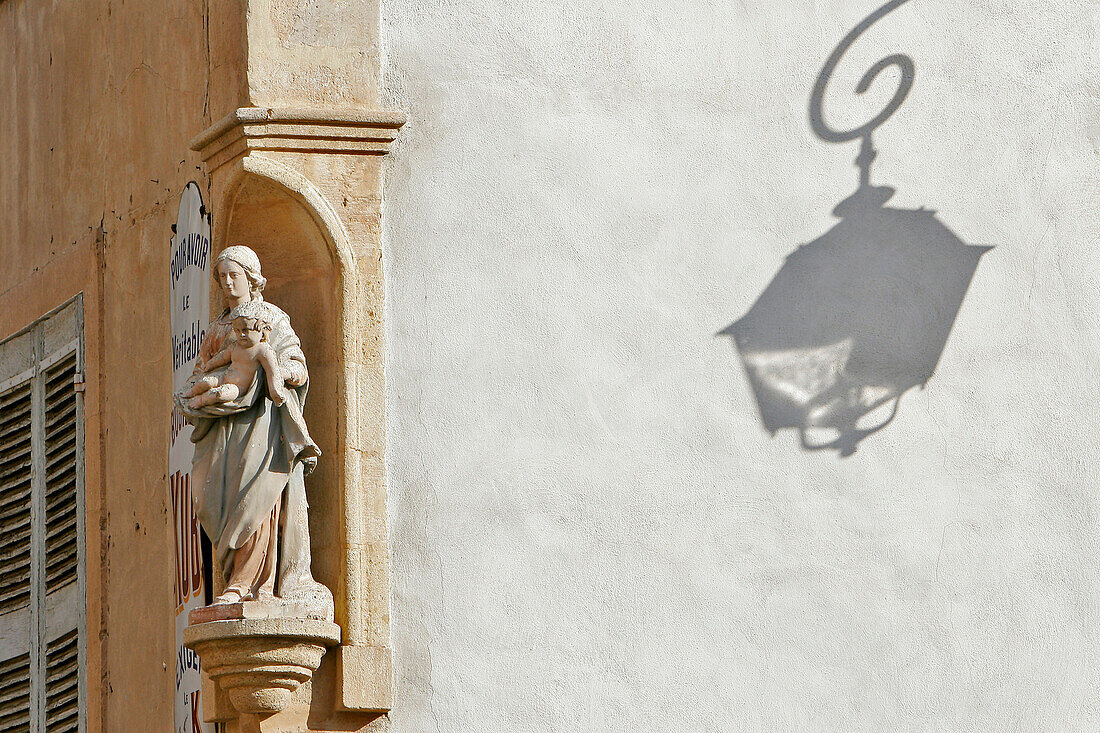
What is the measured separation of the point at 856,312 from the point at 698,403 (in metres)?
0.72

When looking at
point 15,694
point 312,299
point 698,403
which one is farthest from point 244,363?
point 15,694

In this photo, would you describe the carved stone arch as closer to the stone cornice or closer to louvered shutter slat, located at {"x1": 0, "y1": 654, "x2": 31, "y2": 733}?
the stone cornice

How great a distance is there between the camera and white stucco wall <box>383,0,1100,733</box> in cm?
732

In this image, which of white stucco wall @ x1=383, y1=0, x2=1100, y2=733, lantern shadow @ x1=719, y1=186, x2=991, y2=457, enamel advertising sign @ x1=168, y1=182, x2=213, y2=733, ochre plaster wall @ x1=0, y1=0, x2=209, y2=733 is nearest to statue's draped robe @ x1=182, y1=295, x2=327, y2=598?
white stucco wall @ x1=383, y1=0, x2=1100, y2=733

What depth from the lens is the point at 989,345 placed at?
786 centimetres

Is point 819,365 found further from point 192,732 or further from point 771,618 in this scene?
point 192,732

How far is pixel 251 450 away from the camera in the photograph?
6.93m

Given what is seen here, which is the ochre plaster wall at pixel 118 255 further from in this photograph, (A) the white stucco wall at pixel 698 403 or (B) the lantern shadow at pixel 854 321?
(B) the lantern shadow at pixel 854 321

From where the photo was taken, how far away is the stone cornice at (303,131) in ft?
24.0

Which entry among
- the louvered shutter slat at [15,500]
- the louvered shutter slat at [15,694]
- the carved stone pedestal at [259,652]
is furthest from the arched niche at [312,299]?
the louvered shutter slat at [15,694]

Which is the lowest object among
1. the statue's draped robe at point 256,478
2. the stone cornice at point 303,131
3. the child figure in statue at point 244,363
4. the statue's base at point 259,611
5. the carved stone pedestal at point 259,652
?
the carved stone pedestal at point 259,652

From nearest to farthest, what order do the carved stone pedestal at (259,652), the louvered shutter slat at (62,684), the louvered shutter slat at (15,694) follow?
the carved stone pedestal at (259,652)
the louvered shutter slat at (62,684)
the louvered shutter slat at (15,694)

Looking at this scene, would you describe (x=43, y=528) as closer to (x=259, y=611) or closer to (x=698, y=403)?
(x=259, y=611)

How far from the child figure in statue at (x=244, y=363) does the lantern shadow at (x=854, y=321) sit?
66.8 inches
